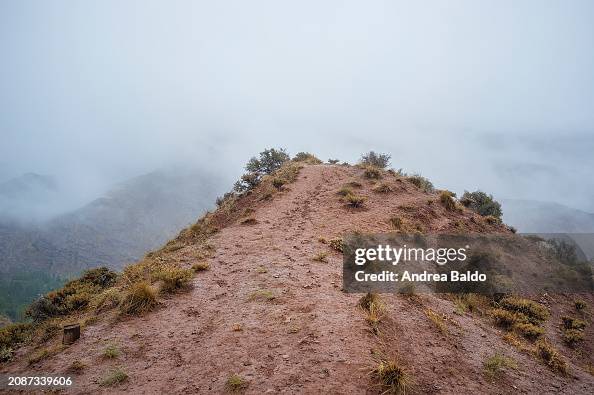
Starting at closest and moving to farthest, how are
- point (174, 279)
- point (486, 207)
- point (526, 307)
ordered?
point (174, 279), point (526, 307), point (486, 207)

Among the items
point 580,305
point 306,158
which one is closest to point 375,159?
point 306,158

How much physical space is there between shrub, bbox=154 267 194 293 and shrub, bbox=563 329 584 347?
14573 millimetres

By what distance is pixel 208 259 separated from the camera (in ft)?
46.7

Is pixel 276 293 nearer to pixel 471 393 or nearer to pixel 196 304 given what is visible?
pixel 196 304

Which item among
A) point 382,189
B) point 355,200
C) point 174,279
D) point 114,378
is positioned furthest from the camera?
point 382,189

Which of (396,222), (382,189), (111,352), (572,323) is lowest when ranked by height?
(572,323)

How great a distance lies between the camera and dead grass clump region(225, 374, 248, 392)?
6637mm

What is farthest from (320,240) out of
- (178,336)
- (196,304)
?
(178,336)

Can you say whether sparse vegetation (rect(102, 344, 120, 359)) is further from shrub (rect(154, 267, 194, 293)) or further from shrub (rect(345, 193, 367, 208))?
shrub (rect(345, 193, 367, 208))

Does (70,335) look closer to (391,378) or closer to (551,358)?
(391,378)

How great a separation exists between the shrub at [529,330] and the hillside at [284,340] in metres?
0.92

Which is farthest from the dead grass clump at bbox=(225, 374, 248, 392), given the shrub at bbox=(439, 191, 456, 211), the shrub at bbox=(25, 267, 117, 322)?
the shrub at bbox=(439, 191, 456, 211)

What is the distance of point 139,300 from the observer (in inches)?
412

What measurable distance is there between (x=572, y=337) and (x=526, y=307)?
1.76 metres
